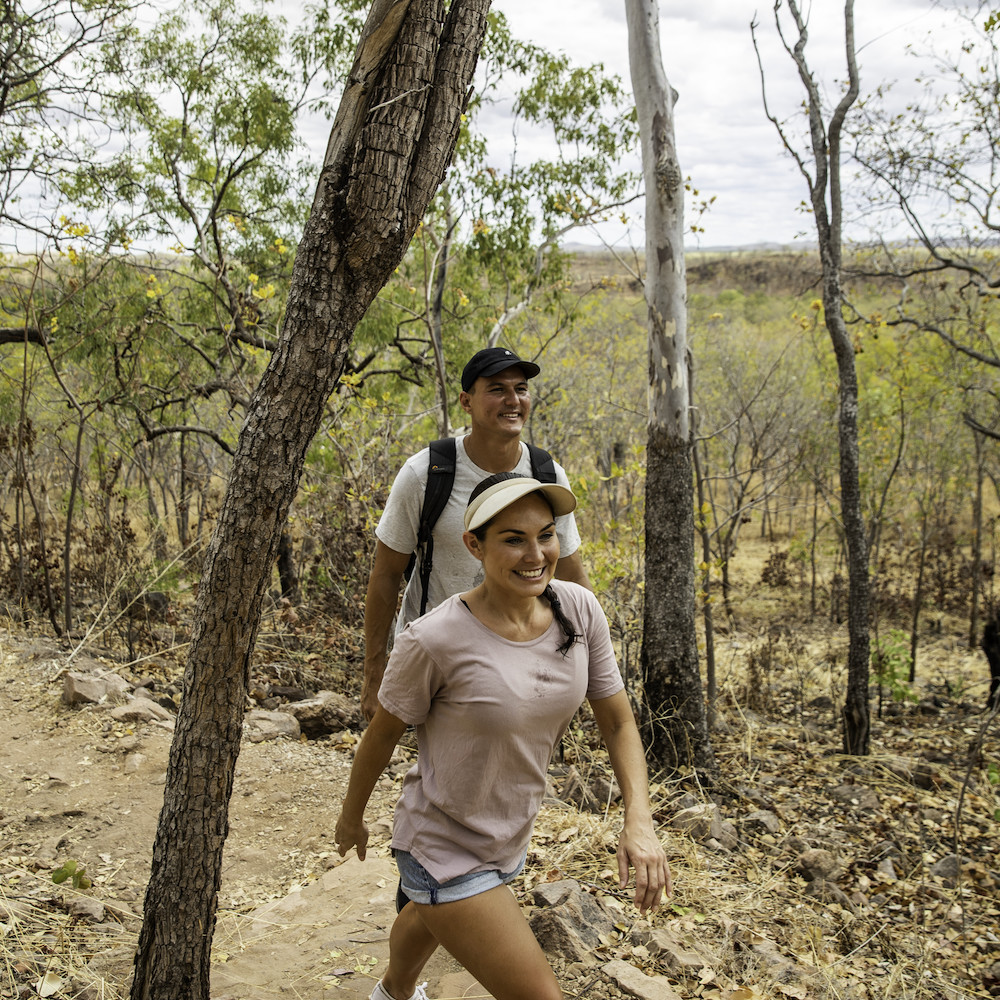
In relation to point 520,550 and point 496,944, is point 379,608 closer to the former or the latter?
point 520,550

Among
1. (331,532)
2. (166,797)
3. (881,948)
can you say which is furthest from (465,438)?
(331,532)

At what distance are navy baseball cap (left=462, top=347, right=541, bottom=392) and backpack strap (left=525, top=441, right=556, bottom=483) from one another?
0.28 metres

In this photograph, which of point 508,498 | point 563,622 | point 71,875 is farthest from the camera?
point 71,875

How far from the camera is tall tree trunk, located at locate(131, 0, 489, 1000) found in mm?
2164

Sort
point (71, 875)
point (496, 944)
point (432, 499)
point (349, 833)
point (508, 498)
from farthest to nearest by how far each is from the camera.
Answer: point (71, 875) < point (432, 499) < point (349, 833) < point (508, 498) < point (496, 944)

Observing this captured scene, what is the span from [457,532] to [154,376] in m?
9.21

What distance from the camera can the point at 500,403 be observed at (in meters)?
2.88

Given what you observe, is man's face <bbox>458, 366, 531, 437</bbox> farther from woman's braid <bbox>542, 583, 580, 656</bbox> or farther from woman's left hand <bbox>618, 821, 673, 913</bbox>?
woman's left hand <bbox>618, 821, 673, 913</bbox>

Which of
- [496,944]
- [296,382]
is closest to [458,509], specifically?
[296,382]

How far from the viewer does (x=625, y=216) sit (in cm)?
870

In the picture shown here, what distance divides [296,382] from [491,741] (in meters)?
1.02

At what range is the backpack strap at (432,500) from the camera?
2840 millimetres

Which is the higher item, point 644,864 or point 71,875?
point 644,864

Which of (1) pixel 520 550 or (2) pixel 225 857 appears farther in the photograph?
(2) pixel 225 857
